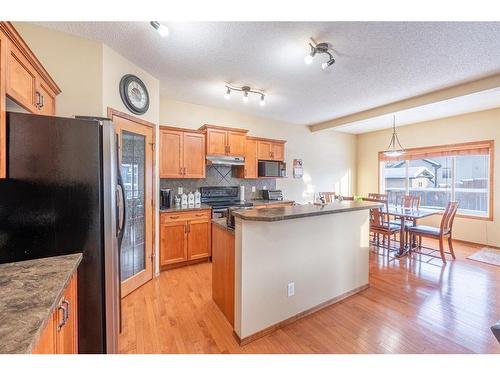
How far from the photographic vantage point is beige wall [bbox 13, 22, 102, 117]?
6.92ft

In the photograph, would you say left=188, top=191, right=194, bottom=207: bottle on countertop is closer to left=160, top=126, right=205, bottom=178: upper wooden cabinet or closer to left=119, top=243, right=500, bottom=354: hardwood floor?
left=160, top=126, right=205, bottom=178: upper wooden cabinet

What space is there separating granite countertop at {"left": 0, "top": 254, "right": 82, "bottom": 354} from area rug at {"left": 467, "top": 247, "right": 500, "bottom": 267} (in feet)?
17.7

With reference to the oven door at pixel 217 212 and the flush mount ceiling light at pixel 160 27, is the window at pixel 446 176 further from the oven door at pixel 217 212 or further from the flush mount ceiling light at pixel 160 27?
the flush mount ceiling light at pixel 160 27

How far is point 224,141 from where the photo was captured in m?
4.06

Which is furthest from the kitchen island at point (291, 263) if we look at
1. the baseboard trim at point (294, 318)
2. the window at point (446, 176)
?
the window at point (446, 176)

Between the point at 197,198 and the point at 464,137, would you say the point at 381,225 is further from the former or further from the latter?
the point at 197,198

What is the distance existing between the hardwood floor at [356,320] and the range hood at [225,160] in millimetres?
1860

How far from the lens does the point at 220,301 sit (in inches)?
90.7

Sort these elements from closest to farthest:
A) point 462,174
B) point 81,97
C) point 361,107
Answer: point 81,97, point 361,107, point 462,174

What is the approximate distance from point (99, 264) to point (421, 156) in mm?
6491

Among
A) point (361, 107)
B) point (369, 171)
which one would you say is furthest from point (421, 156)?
point (361, 107)

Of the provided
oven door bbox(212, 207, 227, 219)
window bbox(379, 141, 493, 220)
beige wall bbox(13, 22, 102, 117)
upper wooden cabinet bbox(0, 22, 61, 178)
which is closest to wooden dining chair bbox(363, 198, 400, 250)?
window bbox(379, 141, 493, 220)

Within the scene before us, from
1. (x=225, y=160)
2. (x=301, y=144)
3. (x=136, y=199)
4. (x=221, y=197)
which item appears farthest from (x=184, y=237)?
(x=301, y=144)
